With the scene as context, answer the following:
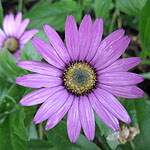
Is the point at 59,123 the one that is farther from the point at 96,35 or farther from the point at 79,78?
the point at 96,35

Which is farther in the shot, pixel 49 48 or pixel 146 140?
pixel 146 140

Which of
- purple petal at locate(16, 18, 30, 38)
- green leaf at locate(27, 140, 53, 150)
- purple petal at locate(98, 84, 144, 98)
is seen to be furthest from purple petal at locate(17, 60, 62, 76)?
purple petal at locate(16, 18, 30, 38)

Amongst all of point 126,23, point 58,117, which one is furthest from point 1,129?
point 126,23

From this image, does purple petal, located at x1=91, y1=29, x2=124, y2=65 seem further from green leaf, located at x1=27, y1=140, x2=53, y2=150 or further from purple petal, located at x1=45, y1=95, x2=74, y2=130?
green leaf, located at x1=27, y1=140, x2=53, y2=150

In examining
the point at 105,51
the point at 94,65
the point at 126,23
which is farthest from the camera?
the point at 126,23

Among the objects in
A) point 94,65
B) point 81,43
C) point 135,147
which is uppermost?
point 81,43

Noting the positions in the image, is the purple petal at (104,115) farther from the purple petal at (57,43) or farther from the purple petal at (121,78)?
the purple petal at (57,43)

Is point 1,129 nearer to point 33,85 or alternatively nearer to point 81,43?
point 33,85
